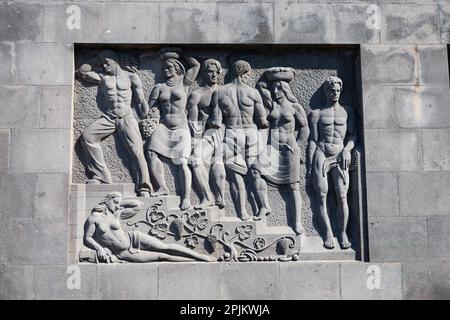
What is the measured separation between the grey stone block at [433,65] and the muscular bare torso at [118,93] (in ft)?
14.8

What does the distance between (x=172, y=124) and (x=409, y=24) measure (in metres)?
4.03

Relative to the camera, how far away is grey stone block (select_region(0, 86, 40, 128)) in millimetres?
11750

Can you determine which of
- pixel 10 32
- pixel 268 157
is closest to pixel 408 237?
pixel 268 157

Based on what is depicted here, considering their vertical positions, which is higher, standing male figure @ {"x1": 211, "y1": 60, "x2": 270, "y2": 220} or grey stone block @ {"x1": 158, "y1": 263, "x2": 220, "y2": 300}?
standing male figure @ {"x1": 211, "y1": 60, "x2": 270, "y2": 220}

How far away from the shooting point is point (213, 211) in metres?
11.8

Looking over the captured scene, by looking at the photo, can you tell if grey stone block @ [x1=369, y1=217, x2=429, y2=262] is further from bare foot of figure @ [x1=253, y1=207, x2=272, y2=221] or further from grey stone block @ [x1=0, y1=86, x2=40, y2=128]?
grey stone block @ [x1=0, y1=86, x2=40, y2=128]

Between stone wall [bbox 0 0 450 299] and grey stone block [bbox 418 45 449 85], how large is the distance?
16 millimetres

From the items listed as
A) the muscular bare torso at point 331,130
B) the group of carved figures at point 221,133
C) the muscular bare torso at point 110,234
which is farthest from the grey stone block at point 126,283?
the muscular bare torso at point 331,130

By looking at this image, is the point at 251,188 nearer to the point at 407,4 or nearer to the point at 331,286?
the point at 331,286

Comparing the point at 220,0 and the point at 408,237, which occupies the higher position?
the point at 220,0

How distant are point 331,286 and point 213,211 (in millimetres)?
2063

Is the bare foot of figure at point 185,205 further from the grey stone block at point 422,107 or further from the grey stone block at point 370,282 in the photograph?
the grey stone block at point 422,107

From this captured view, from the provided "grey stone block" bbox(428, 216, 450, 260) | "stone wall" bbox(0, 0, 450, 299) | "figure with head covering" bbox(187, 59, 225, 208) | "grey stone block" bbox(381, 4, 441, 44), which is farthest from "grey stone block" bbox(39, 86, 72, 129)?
"grey stone block" bbox(428, 216, 450, 260)

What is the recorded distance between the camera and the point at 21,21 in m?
12.1
